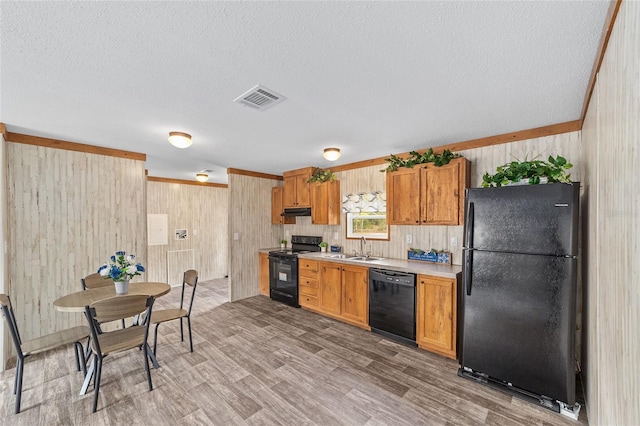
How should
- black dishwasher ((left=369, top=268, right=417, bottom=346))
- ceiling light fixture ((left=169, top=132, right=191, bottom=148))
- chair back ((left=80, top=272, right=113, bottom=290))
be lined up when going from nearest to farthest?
ceiling light fixture ((left=169, top=132, right=191, bottom=148)), chair back ((left=80, top=272, right=113, bottom=290)), black dishwasher ((left=369, top=268, right=417, bottom=346))

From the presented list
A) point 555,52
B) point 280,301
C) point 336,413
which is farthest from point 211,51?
point 280,301

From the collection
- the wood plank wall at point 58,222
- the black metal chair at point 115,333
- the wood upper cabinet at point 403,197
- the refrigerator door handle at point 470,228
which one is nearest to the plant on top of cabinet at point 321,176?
the wood upper cabinet at point 403,197

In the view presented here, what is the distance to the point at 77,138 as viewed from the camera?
3227 mm

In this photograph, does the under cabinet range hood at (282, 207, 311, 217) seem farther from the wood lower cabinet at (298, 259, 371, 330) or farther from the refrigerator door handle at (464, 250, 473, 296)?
the refrigerator door handle at (464, 250, 473, 296)

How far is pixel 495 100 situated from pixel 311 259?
3.31 metres

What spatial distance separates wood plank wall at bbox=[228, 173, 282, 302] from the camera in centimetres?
508

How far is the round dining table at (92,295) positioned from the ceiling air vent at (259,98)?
2.08 meters

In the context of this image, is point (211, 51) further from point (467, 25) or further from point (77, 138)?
point (77, 138)

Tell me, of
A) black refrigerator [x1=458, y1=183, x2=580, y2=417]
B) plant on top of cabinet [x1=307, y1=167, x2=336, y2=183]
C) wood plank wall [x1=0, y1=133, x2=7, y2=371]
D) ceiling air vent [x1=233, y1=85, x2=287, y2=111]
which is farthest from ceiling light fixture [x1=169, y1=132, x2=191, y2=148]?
black refrigerator [x1=458, y1=183, x2=580, y2=417]

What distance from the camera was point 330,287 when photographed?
164 inches

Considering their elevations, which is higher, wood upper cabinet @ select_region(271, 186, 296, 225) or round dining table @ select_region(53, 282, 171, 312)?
wood upper cabinet @ select_region(271, 186, 296, 225)

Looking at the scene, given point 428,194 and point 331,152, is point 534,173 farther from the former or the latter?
point 331,152

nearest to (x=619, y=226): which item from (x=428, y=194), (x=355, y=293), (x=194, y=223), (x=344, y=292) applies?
(x=428, y=194)

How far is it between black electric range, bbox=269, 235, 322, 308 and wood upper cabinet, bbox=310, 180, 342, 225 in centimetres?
57
